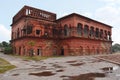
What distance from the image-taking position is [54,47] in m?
43.6

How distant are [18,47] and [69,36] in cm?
1463

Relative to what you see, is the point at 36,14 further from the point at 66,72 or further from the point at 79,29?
the point at 66,72

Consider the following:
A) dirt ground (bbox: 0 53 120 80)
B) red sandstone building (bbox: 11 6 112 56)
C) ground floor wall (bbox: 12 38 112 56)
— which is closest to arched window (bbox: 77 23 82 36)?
red sandstone building (bbox: 11 6 112 56)

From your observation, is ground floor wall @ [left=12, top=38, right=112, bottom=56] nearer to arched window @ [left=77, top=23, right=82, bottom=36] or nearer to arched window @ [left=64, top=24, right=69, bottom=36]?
arched window @ [left=64, top=24, right=69, bottom=36]

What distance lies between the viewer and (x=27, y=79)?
11.6 metres

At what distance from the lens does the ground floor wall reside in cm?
3825

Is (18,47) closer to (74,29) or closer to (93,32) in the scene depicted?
(74,29)

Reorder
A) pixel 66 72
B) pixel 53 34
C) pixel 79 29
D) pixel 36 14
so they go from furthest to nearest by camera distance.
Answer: pixel 53 34, pixel 79 29, pixel 36 14, pixel 66 72

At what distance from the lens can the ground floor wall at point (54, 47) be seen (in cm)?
3825

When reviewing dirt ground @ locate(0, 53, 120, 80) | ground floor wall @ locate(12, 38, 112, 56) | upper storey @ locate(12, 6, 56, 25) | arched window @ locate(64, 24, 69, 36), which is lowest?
dirt ground @ locate(0, 53, 120, 80)

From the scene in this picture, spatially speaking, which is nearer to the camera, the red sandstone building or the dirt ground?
the dirt ground

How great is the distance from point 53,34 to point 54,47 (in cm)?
371

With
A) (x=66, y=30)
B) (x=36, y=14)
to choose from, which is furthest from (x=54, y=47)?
(x=36, y=14)

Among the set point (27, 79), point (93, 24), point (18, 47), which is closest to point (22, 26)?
point (18, 47)
